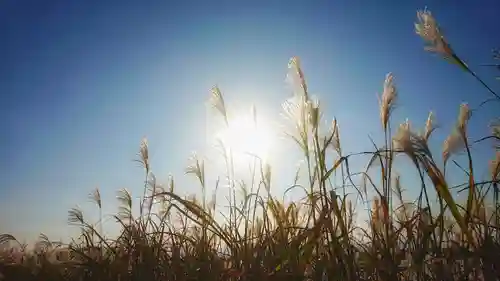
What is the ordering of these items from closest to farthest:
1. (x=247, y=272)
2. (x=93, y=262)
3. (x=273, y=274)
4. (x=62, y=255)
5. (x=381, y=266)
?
(x=381, y=266) < (x=273, y=274) < (x=247, y=272) < (x=93, y=262) < (x=62, y=255)

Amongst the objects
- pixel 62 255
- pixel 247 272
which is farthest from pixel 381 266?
pixel 62 255

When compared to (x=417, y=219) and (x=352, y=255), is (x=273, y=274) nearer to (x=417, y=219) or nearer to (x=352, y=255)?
(x=352, y=255)

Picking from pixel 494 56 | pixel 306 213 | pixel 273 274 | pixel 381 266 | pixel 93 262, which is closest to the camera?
pixel 381 266

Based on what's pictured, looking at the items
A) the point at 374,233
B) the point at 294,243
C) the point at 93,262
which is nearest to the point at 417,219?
the point at 374,233

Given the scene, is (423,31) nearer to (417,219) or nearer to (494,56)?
(494,56)

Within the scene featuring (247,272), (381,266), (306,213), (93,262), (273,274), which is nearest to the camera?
(381,266)

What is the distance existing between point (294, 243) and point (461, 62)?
129 cm

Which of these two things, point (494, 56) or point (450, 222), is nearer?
point (494, 56)

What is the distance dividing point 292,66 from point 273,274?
1250 millimetres

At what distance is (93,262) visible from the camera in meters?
2.92

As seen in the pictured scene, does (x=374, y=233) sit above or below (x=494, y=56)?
below

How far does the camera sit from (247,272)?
7.98 feet

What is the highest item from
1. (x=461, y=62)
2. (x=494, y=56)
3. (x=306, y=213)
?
(x=494, y=56)

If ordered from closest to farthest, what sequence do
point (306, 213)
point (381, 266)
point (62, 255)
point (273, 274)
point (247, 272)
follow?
point (381, 266)
point (273, 274)
point (247, 272)
point (306, 213)
point (62, 255)
